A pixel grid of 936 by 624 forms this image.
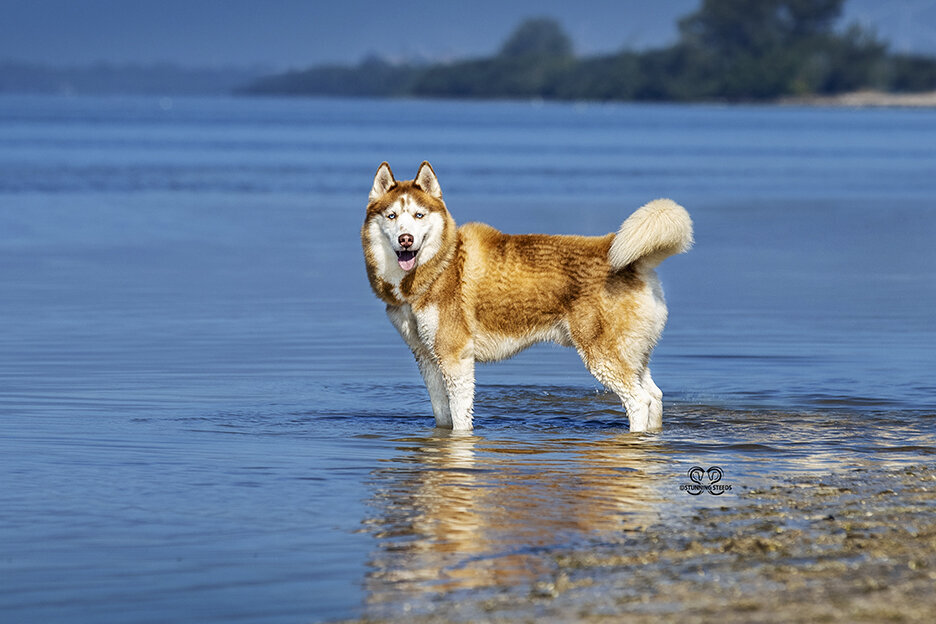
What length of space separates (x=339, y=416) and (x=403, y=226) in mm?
1729

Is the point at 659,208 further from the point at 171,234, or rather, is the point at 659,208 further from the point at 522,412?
the point at 171,234

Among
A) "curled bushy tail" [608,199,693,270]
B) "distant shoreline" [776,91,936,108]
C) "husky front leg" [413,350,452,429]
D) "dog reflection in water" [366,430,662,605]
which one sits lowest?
"dog reflection in water" [366,430,662,605]

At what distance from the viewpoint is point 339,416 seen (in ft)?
32.2

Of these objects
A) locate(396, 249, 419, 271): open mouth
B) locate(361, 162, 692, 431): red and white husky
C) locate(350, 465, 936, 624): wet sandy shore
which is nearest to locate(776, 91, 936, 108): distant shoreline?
locate(361, 162, 692, 431): red and white husky

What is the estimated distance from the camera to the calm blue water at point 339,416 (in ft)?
20.1

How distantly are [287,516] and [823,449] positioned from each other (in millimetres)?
3565

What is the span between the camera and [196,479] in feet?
25.4

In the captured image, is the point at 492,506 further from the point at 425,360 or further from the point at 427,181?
the point at 427,181

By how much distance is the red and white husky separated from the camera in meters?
8.90

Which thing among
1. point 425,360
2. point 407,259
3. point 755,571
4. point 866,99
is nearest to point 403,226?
point 407,259

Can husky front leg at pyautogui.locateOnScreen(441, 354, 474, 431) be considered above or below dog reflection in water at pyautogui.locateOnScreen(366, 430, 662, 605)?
above

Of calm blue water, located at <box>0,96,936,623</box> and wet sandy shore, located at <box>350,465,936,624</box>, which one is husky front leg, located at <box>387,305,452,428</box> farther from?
wet sandy shore, located at <box>350,465,936,624</box>

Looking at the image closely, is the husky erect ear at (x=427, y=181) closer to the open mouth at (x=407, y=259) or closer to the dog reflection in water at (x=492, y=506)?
the open mouth at (x=407, y=259)

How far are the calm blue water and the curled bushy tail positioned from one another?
4.07 feet
